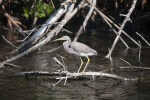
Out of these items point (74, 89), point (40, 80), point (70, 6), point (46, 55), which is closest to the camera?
point (74, 89)

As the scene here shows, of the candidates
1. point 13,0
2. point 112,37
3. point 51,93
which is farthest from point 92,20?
point 51,93

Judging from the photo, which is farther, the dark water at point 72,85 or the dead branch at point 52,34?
the dead branch at point 52,34

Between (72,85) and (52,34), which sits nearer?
(72,85)

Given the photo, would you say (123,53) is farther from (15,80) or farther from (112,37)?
(15,80)

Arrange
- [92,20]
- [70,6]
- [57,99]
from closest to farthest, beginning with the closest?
[57,99] → [70,6] → [92,20]

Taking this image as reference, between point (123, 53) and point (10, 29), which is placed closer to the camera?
point (123, 53)

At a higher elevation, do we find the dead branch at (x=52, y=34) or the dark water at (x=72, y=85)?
the dead branch at (x=52, y=34)

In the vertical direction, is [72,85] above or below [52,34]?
below

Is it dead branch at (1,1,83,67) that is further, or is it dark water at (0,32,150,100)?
dead branch at (1,1,83,67)

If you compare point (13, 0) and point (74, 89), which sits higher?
point (13, 0)

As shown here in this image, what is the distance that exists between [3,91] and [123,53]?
4.52 meters

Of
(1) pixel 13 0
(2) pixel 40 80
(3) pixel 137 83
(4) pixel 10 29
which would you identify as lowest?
(3) pixel 137 83

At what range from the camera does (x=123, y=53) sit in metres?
9.66

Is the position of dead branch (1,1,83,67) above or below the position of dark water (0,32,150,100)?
above
